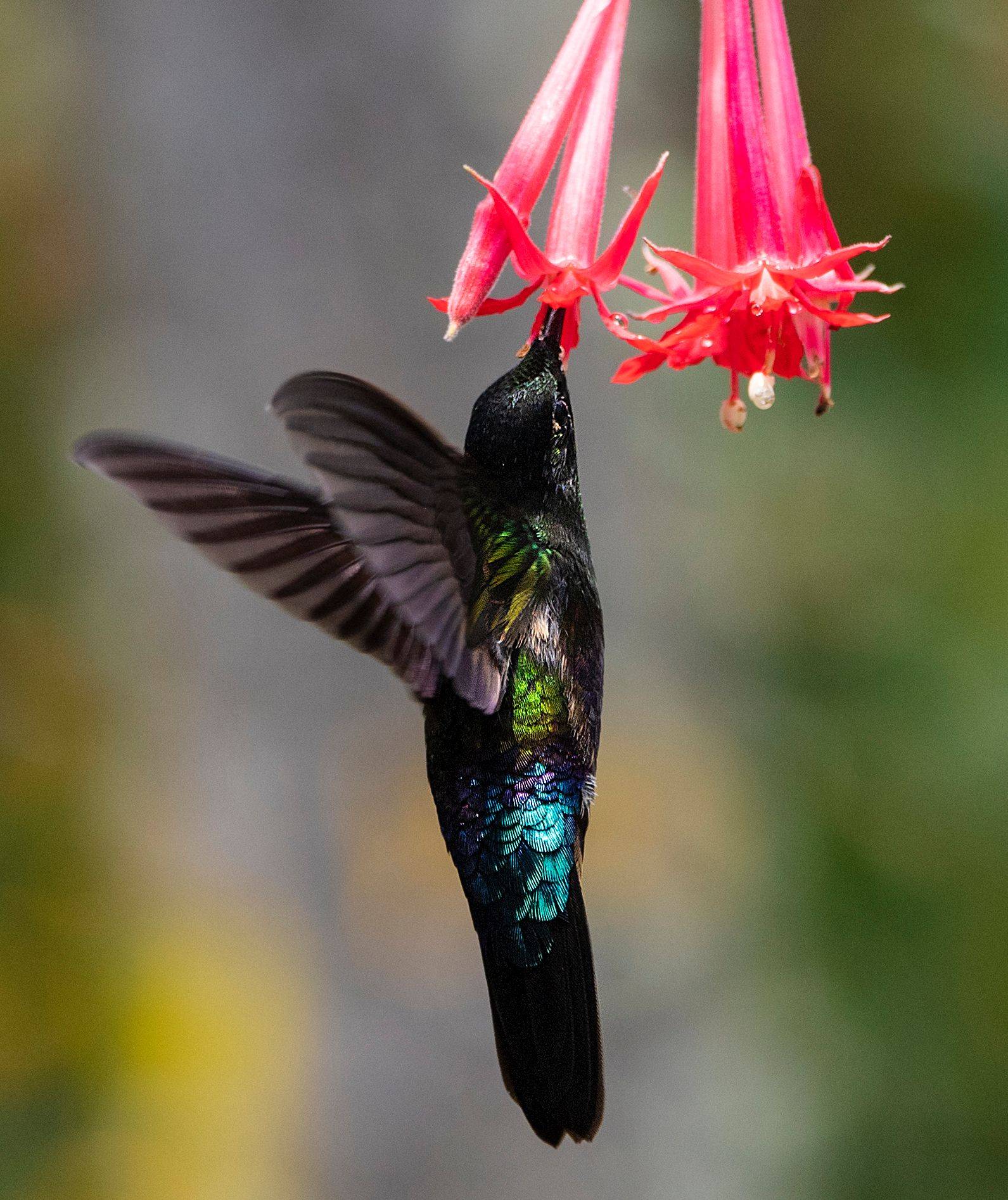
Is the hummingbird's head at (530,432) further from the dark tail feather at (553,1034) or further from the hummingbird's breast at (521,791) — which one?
the dark tail feather at (553,1034)

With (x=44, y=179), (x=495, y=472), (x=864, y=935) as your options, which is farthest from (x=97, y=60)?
(x=864, y=935)

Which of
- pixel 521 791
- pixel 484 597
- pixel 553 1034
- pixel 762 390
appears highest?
pixel 762 390

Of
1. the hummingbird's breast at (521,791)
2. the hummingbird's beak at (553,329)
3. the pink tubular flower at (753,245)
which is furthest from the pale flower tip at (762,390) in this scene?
the hummingbird's breast at (521,791)

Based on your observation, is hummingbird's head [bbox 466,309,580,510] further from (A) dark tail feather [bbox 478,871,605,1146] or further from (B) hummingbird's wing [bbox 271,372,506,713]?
(A) dark tail feather [bbox 478,871,605,1146]

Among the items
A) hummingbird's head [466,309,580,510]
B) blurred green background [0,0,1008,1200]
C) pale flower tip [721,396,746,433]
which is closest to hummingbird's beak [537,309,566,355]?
hummingbird's head [466,309,580,510]

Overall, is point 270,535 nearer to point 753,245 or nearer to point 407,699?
point 753,245

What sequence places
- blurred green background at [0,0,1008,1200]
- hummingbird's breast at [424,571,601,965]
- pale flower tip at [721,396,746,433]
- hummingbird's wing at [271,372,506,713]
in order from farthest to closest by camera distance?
blurred green background at [0,0,1008,1200] < hummingbird's breast at [424,571,601,965] < pale flower tip at [721,396,746,433] < hummingbird's wing at [271,372,506,713]

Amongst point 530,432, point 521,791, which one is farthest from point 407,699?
point 530,432
